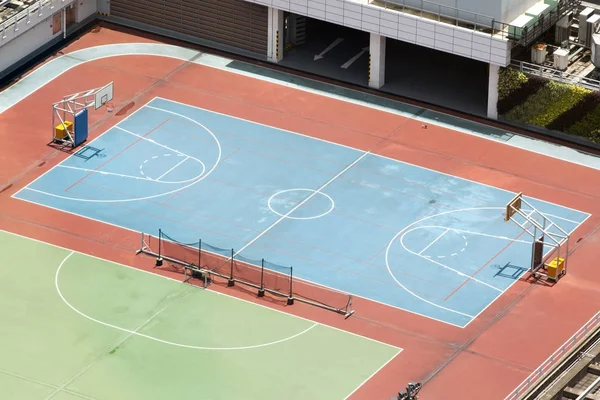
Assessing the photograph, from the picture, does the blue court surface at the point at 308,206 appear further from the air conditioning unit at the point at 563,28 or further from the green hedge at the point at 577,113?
the air conditioning unit at the point at 563,28

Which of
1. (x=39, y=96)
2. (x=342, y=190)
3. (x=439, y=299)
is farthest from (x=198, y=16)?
(x=439, y=299)

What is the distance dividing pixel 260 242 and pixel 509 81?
69.7ft

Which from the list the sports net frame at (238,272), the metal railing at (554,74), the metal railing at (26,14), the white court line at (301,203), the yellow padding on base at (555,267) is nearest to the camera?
the sports net frame at (238,272)

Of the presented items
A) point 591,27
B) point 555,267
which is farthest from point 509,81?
point 555,267

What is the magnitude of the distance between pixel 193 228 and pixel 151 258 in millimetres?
3864

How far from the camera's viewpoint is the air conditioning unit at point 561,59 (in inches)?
4774

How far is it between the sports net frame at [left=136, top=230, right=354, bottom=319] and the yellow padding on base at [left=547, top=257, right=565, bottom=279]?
1142 cm

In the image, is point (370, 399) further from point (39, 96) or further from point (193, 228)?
point (39, 96)

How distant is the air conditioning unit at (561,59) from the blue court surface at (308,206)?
32.9ft

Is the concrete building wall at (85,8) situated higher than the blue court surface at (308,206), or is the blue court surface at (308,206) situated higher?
the concrete building wall at (85,8)

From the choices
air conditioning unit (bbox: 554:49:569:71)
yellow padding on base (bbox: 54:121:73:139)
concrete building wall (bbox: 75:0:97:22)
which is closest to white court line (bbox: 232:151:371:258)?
air conditioning unit (bbox: 554:49:569:71)

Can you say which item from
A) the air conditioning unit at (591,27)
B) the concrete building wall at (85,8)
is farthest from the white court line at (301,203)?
the concrete building wall at (85,8)

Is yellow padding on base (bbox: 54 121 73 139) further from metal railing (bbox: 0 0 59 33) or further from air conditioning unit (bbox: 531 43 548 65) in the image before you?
air conditioning unit (bbox: 531 43 548 65)

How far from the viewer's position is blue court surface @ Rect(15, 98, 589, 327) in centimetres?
10788
